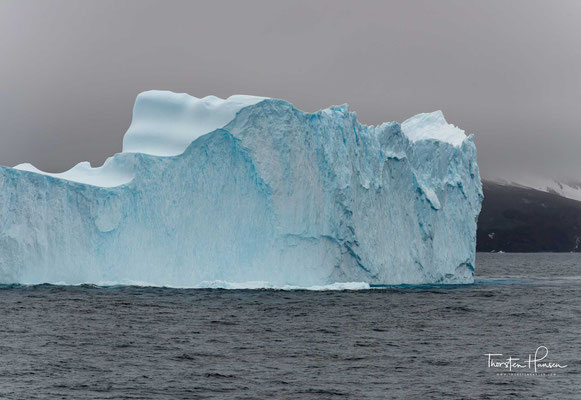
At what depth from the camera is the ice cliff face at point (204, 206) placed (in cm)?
3080

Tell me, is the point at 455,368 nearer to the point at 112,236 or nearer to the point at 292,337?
the point at 292,337

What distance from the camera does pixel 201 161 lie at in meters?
31.6

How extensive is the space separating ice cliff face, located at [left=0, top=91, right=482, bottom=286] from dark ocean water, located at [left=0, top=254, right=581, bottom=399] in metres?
1.07

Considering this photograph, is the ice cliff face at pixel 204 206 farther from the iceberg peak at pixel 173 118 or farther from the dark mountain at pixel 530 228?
the dark mountain at pixel 530 228

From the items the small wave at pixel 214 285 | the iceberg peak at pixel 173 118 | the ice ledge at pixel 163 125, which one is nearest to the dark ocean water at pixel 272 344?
the small wave at pixel 214 285

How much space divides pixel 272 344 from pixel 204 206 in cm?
1190

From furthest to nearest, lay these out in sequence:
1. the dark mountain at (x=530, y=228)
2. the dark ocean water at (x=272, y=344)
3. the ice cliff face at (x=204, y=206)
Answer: the dark mountain at (x=530, y=228)
the ice cliff face at (x=204, y=206)
the dark ocean water at (x=272, y=344)

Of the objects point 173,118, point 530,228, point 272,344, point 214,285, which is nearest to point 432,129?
point 173,118

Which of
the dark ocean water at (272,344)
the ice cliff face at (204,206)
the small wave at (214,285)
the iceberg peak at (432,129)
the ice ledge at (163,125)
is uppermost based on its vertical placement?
the iceberg peak at (432,129)

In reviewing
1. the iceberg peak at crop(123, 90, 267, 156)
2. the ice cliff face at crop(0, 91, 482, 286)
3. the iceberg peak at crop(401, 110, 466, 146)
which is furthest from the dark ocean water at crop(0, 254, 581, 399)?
the iceberg peak at crop(401, 110, 466, 146)

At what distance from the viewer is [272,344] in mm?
20328

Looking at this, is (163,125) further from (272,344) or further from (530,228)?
(530,228)

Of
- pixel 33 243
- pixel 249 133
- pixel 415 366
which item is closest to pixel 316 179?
pixel 249 133

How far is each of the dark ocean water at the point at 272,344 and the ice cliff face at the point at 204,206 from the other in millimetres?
1067
